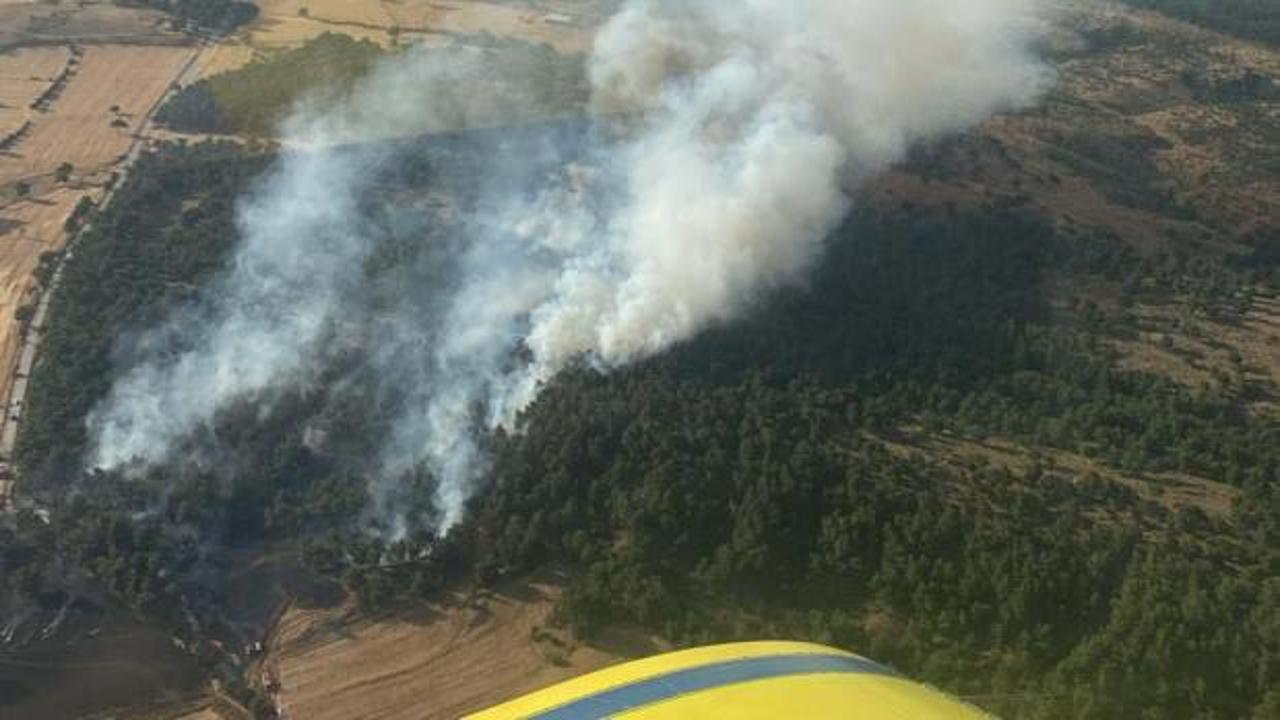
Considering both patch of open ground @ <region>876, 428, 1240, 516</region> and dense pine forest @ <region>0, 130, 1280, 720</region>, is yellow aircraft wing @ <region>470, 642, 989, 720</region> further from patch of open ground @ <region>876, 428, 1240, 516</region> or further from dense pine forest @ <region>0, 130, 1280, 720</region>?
patch of open ground @ <region>876, 428, 1240, 516</region>

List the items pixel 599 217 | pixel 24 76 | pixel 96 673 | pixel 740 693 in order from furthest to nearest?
1. pixel 24 76
2. pixel 599 217
3. pixel 96 673
4. pixel 740 693

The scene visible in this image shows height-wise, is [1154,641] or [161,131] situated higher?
[161,131]

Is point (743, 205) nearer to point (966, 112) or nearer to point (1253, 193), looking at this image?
point (966, 112)

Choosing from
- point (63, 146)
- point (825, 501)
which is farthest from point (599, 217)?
point (63, 146)

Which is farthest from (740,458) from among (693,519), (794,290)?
(794,290)

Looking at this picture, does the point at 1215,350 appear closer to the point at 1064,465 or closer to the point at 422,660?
the point at 1064,465
